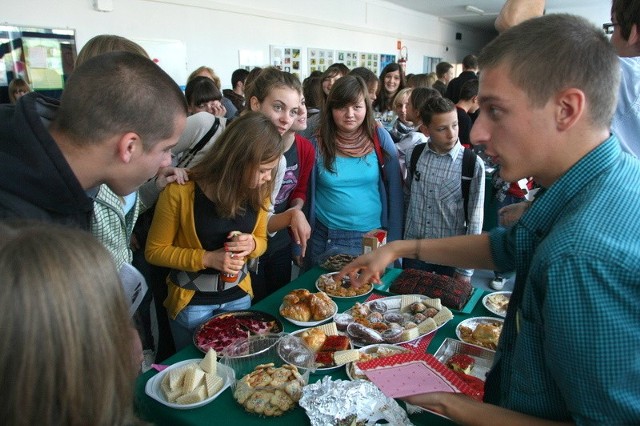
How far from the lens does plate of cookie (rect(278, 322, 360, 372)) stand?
157cm

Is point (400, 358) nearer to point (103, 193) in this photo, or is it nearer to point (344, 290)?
point (344, 290)

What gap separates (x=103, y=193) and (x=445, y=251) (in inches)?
48.8

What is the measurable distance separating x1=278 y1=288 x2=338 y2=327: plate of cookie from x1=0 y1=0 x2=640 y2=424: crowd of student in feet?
0.96

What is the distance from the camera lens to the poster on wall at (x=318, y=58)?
8.51m

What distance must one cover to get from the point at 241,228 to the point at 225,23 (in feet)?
18.4

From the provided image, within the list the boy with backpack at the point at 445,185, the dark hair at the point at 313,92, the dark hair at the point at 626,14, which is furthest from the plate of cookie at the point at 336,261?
the dark hair at the point at 313,92

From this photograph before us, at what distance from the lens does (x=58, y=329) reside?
2.24 feet

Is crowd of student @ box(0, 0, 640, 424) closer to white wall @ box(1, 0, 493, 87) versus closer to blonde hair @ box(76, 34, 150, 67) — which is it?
blonde hair @ box(76, 34, 150, 67)

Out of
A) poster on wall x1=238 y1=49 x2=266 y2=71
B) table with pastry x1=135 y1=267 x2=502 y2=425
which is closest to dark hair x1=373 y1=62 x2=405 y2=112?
poster on wall x1=238 y1=49 x2=266 y2=71

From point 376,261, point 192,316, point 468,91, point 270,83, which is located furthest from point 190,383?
point 468,91

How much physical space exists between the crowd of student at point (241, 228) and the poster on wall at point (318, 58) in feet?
21.9

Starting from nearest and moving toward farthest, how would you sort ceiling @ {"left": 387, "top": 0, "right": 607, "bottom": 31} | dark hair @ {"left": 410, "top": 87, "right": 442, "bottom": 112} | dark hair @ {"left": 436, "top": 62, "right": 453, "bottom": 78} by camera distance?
dark hair @ {"left": 410, "top": 87, "right": 442, "bottom": 112}, dark hair @ {"left": 436, "top": 62, "right": 453, "bottom": 78}, ceiling @ {"left": 387, "top": 0, "right": 607, "bottom": 31}

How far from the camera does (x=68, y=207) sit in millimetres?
1180

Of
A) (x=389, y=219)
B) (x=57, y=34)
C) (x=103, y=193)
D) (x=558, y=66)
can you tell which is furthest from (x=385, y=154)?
(x=57, y=34)
